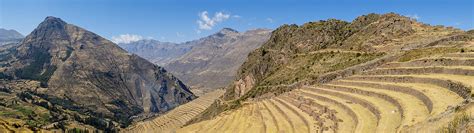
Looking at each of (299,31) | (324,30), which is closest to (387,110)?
(324,30)

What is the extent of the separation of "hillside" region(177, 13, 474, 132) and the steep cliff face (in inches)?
18.5

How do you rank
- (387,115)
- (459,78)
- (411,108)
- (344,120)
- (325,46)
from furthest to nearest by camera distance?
(325,46) → (344,120) → (459,78) → (387,115) → (411,108)

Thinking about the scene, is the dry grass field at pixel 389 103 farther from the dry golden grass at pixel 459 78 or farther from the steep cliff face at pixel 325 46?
the steep cliff face at pixel 325 46

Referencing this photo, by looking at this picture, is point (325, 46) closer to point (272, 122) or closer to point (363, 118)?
point (272, 122)

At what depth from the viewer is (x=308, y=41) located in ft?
418

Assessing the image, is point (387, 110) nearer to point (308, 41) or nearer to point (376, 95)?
point (376, 95)

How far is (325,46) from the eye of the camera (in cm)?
11619

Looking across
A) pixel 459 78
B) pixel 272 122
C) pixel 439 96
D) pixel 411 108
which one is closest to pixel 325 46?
pixel 272 122

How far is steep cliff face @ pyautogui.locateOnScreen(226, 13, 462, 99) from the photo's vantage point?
84.8m

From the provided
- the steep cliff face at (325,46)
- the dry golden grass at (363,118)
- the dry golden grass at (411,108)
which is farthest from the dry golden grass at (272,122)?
the steep cliff face at (325,46)

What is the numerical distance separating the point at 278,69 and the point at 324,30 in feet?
63.2

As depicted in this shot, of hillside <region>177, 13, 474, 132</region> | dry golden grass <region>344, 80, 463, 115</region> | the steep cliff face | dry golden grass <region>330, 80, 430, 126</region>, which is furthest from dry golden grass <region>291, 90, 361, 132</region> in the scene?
the steep cliff face

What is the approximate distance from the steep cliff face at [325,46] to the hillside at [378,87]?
0.47m

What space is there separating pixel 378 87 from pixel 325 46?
71277mm
